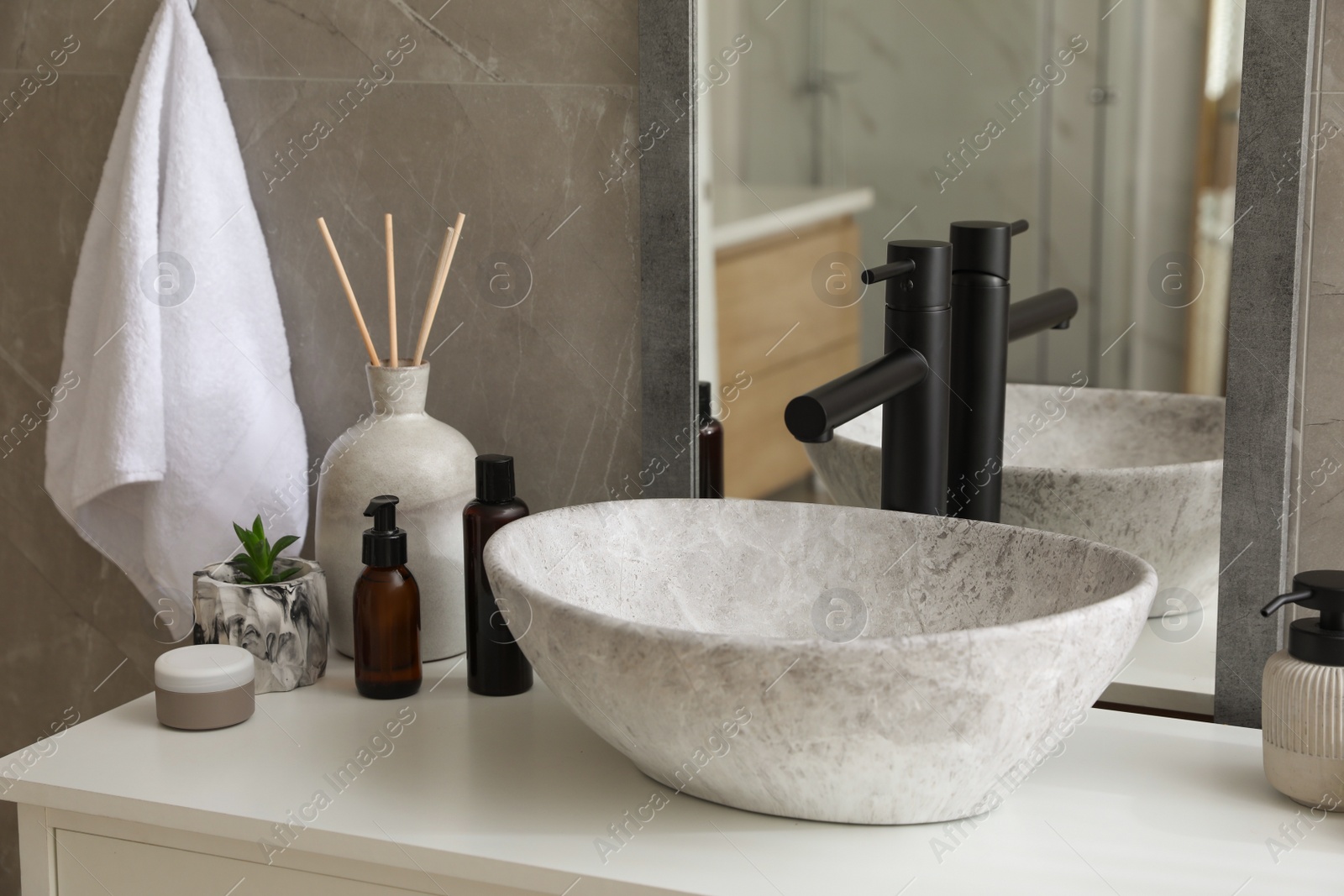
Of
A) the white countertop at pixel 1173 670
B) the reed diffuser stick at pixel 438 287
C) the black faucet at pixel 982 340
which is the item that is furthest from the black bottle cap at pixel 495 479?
the white countertop at pixel 1173 670

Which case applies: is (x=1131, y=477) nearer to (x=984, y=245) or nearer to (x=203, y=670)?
(x=984, y=245)

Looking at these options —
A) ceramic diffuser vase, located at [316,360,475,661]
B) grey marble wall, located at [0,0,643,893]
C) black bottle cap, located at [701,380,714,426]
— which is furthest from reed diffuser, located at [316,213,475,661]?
black bottle cap, located at [701,380,714,426]

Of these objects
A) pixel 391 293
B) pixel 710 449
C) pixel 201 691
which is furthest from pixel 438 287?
pixel 201 691

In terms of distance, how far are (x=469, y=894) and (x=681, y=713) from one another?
190mm

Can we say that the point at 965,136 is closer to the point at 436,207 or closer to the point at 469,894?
the point at 436,207

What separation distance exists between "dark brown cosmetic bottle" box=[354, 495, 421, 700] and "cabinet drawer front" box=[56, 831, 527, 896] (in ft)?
0.62

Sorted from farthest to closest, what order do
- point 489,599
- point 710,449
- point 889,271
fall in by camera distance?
point 710,449 → point 489,599 → point 889,271

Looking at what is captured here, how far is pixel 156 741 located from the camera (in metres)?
0.92

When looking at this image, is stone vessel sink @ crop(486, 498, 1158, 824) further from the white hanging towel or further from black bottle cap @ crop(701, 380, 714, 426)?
the white hanging towel

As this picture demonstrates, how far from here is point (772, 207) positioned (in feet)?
3.43

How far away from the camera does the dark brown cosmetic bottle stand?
0.99m

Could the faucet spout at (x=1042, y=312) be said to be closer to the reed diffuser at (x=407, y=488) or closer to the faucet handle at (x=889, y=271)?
the faucet handle at (x=889, y=271)

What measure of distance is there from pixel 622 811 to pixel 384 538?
30 centimetres

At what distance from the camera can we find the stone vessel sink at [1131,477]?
939 millimetres
